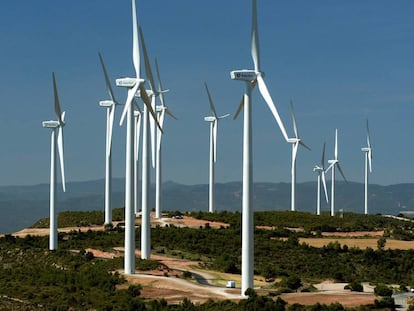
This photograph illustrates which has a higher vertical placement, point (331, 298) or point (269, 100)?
point (269, 100)

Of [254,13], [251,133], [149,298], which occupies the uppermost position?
[254,13]

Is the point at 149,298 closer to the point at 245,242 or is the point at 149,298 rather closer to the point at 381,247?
the point at 245,242

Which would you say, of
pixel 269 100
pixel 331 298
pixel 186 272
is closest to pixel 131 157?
pixel 186 272

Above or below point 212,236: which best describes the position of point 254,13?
above

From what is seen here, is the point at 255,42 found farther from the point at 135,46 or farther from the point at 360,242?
the point at 360,242

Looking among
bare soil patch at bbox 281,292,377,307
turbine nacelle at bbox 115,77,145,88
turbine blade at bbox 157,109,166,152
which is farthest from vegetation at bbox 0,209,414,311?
turbine nacelle at bbox 115,77,145,88

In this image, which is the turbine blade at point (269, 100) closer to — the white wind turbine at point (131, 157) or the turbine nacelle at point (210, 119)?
the white wind turbine at point (131, 157)

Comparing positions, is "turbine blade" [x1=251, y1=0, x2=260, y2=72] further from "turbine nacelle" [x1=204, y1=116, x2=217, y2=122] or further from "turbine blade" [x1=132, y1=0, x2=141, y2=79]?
"turbine nacelle" [x1=204, y1=116, x2=217, y2=122]

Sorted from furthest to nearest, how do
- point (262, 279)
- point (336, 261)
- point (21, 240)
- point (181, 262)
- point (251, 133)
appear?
point (21, 240), point (336, 261), point (181, 262), point (262, 279), point (251, 133)

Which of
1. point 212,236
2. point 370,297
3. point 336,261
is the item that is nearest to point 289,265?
point 336,261
